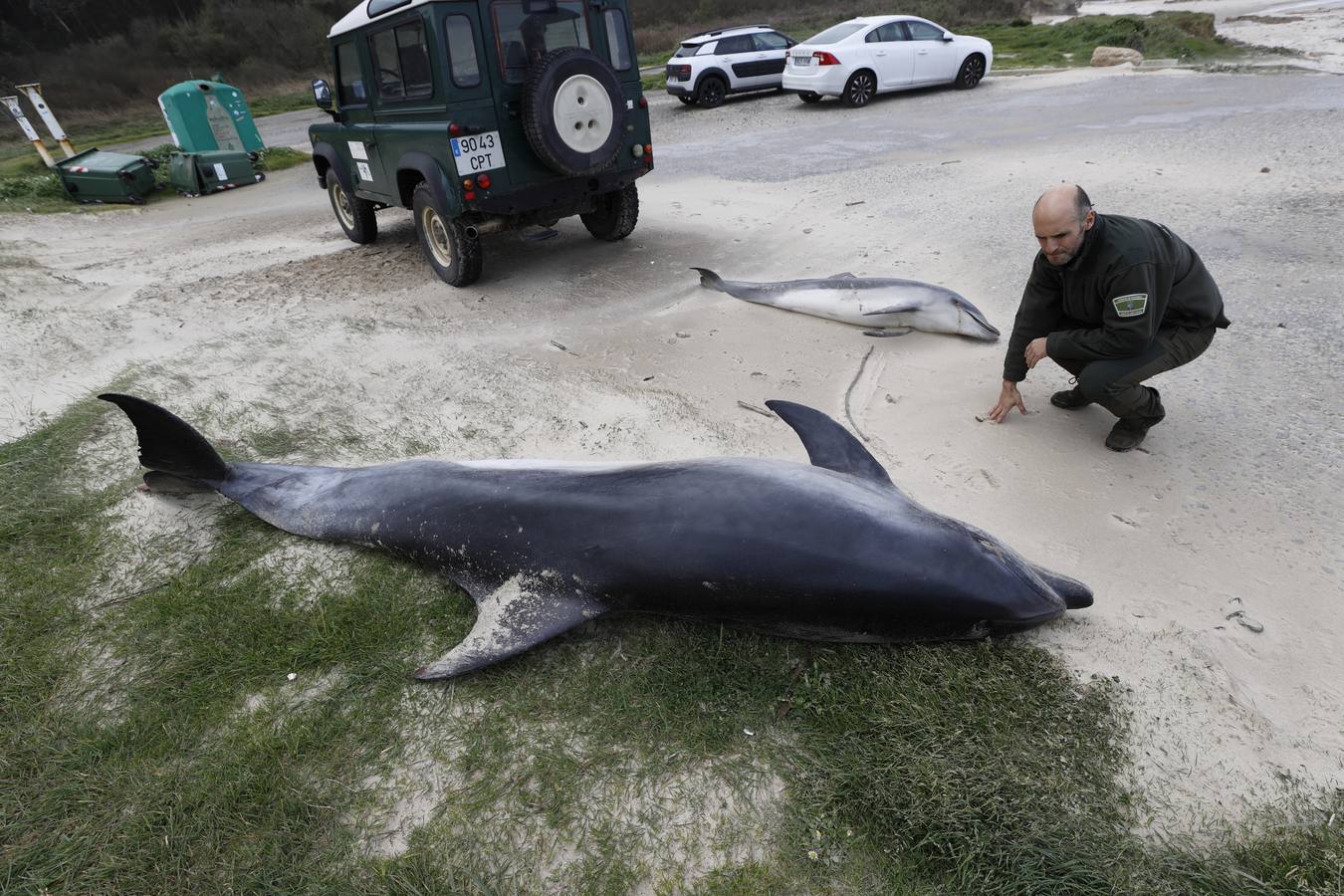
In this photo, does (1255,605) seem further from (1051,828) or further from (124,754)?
(124,754)

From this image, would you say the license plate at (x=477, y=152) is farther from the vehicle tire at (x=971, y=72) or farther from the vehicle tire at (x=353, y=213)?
the vehicle tire at (x=971, y=72)

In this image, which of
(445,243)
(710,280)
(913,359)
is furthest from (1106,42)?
(445,243)

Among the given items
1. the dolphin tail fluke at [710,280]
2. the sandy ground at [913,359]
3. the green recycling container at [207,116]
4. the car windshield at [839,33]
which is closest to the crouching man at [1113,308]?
the sandy ground at [913,359]

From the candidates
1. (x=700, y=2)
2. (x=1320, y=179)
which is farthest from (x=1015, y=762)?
(x=700, y=2)

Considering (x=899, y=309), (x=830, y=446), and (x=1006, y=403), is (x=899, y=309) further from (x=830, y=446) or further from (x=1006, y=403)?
(x=830, y=446)

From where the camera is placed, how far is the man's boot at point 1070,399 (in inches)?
168

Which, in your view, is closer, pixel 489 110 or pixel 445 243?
pixel 489 110

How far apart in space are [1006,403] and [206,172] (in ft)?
47.9

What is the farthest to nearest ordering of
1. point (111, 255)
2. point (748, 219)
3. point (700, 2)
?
1. point (700, 2)
2. point (111, 255)
3. point (748, 219)

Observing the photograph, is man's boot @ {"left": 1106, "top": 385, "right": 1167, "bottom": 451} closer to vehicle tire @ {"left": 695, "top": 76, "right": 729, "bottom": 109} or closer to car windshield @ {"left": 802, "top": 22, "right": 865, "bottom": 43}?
car windshield @ {"left": 802, "top": 22, "right": 865, "bottom": 43}

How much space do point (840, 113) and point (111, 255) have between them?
42.0ft

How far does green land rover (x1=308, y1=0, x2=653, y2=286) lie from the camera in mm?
6051

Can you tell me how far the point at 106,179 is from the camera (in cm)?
1214

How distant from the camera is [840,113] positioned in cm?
1409
